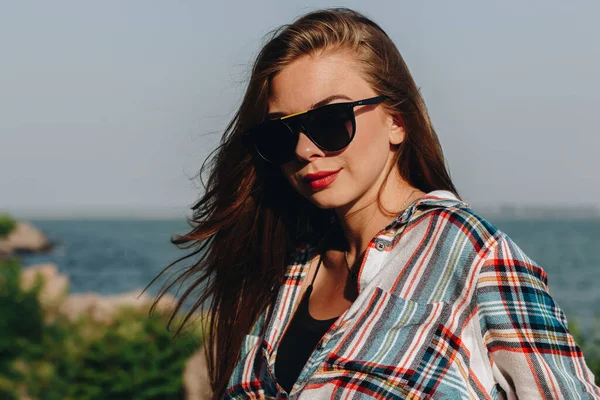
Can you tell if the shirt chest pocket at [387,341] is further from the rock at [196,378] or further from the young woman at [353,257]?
the rock at [196,378]

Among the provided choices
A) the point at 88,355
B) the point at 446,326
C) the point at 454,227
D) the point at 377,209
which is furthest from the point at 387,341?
the point at 88,355

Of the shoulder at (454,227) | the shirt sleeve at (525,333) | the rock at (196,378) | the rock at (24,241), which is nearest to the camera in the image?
the shirt sleeve at (525,333)

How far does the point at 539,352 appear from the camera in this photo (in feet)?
6.58

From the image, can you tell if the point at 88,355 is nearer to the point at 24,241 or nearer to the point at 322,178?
the point at 322,178

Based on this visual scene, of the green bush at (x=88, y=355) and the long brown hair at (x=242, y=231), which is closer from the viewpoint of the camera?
the long brown hair at (x=242, y=231)

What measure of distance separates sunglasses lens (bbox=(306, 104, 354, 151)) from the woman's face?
1.3 inches

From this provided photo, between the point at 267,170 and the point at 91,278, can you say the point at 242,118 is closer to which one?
the point at 267,170

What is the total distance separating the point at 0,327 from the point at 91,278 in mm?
25914

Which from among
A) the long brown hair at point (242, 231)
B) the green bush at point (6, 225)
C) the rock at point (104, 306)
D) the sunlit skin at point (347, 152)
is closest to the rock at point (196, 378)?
the rock at point (104, 306)

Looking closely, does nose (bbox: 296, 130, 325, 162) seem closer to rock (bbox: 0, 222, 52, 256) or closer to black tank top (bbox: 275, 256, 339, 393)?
black tank top (bbox: 275, 256, 339, 393)

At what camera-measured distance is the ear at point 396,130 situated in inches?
99.2

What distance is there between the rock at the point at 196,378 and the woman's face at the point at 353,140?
3141 mm

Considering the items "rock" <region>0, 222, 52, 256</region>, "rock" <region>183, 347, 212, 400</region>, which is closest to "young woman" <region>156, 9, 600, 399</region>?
"rock" <region>183, 347, 212, 400</region>

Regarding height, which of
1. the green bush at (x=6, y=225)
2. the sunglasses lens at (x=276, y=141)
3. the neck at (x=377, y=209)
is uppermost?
the sunglasses lens at (x=276, y=141)
